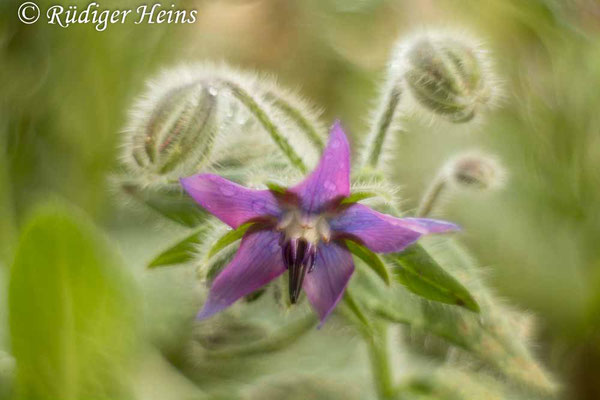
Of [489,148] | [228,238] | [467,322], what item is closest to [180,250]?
[228,238]

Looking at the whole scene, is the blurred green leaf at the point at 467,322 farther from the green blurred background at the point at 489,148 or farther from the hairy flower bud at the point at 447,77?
the green blurred background at the point at 489,148

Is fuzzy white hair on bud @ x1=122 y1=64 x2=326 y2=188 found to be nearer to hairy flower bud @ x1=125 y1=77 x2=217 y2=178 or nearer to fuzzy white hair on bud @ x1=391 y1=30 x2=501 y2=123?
hairy flower bud @ x1=125 y1=77 x2=217 y2=178

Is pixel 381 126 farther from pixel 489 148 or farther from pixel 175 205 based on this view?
pixel 489 148

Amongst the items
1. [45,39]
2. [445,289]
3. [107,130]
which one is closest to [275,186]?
[445,289]

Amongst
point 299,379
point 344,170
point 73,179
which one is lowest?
point 299,379

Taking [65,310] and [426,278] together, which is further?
[426,278]

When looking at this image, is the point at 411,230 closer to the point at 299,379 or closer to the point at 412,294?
the point at 412,294
